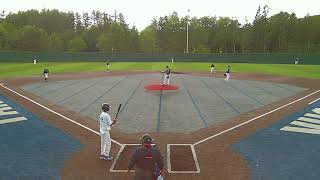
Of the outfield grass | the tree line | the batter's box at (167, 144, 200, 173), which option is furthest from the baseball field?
A: the tree line

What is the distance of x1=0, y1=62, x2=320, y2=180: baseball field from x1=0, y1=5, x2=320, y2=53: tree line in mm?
72646

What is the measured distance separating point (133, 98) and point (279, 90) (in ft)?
43.8

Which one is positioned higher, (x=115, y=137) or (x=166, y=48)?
(x=166, y=48)

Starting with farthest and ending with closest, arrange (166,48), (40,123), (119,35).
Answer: (166,48) → (119,35) → (40,123)

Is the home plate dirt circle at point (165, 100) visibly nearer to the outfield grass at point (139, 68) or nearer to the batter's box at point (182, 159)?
the batter's box at point (182, 159)

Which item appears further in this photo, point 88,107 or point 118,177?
point 88,107

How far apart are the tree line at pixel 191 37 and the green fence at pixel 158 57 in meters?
31.6

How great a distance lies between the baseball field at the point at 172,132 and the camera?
35.8 ft

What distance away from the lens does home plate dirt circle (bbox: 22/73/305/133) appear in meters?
A: 17.2

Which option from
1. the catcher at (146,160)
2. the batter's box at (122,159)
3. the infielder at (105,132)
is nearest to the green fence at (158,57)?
the batter's box at (122,159)

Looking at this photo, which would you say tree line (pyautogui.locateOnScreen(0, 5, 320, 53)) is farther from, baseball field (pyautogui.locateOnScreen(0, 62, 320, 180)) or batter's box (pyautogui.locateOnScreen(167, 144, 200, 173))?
batter's box (pyautogui.locateOnScreen(167, 144, 200, 173))

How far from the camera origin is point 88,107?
67.9 feet

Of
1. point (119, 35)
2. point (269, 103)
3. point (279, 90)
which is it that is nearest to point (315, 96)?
point (279, 90)

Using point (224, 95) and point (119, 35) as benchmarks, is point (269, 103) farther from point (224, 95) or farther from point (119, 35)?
point (119, 35)
